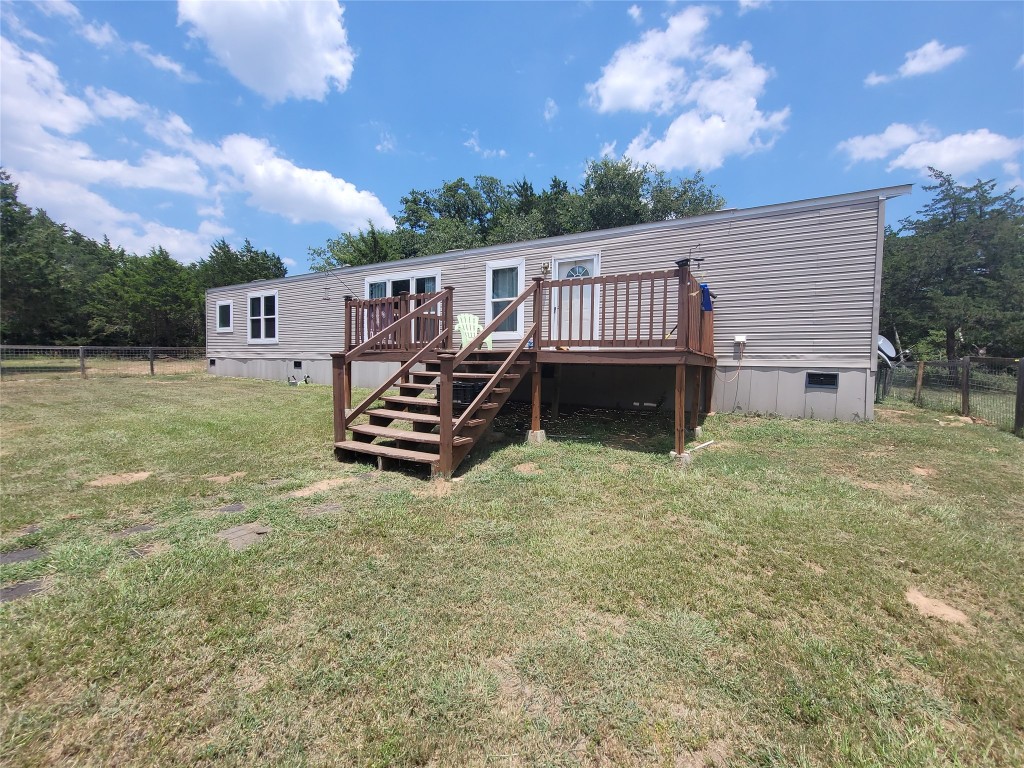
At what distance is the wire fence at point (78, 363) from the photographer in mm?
14203

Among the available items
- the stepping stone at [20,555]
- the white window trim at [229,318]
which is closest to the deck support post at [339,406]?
the stepping stone at [20,555]

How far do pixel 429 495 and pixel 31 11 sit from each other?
780cm

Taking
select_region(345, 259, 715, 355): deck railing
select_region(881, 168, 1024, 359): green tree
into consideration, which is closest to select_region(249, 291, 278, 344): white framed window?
select_region(345, 259, 715, 355): deck railing

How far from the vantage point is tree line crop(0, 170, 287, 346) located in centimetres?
2058

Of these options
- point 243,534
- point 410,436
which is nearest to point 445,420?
point 410,436

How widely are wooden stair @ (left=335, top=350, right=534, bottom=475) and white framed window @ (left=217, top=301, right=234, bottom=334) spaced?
13565 millimetres

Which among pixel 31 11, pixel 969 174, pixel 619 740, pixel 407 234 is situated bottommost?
pixel 619 740

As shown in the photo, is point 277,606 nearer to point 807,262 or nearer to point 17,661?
point 17,661

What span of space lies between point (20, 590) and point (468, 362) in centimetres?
439

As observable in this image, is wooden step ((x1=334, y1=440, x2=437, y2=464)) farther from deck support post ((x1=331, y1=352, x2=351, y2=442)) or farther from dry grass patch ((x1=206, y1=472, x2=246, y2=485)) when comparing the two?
dry grass patch ((x1=206, y1=472, x2=246, y2=485))

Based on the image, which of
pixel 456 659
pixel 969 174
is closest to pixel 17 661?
pixel 456 659

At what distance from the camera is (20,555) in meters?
2.55

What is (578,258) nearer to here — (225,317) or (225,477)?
(225,477)

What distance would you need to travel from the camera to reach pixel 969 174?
923 inches
